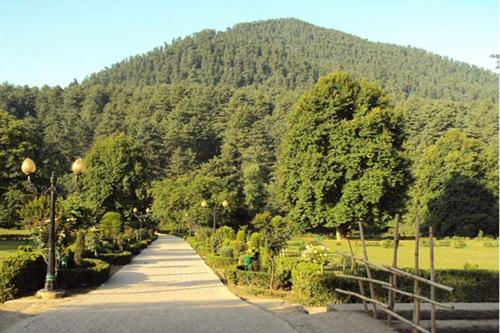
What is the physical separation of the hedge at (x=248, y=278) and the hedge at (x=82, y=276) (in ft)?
14.0

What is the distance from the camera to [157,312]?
11.8m

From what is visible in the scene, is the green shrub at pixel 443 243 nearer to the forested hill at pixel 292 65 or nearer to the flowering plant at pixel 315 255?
the flowering plant at pixel 315 255

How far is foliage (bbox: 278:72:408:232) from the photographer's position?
36.8m

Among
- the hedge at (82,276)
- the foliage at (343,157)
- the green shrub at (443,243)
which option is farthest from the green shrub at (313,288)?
the green shrub at (443,243)

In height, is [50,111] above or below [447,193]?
above

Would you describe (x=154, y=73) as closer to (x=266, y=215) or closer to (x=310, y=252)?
(x=266, y=215)

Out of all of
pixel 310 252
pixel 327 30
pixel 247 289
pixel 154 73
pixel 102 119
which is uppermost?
pixel 327 30

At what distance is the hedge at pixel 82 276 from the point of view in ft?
53.0

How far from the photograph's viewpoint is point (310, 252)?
16297 mm

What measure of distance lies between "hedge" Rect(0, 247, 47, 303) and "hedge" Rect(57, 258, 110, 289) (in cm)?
60

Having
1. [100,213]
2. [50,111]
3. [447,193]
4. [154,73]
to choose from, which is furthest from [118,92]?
[447,193]

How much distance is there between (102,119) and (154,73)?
62502 millimetres

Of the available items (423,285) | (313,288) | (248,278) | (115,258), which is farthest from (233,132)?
(313,288)

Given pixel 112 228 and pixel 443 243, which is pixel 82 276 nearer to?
pixel 112 228
